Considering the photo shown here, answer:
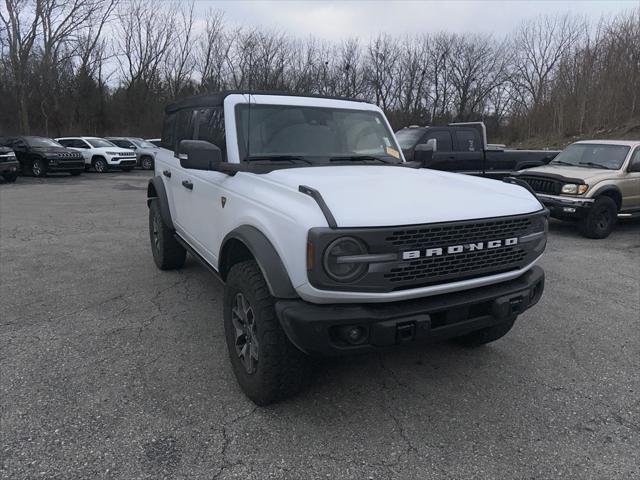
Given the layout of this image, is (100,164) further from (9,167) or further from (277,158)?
(277,158)

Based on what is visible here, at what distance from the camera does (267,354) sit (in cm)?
270

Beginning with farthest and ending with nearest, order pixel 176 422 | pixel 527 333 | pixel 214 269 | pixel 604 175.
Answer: pixel 604 175, pixel 527 333, pixel 214 269, pixel 176 422

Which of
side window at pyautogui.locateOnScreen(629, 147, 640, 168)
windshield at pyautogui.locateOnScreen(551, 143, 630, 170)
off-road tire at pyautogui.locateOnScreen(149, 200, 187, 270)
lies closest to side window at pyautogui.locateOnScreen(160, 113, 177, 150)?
off-road tire at pyautogui.locateOnScreen(149, 200, 187, 270)

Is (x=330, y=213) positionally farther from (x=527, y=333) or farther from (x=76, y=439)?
(x=527, y=333)

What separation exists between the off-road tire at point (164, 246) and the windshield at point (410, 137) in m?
6.08

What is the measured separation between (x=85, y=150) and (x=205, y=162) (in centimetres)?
2175

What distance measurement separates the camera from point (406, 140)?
10.4 meters

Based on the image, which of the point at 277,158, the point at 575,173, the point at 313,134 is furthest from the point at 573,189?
the point at 277,158

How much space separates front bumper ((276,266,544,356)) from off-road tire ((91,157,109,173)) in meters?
22.5

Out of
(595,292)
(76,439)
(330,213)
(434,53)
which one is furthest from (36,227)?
(434,53)

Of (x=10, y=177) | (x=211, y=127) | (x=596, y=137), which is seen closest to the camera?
(x=211, y=127)

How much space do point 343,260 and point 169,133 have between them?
3.88 m

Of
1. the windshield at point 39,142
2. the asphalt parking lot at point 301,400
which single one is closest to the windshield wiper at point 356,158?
the asphalt parking lot at point 301,400

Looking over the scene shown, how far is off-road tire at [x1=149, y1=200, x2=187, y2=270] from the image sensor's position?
5406 millimetres
